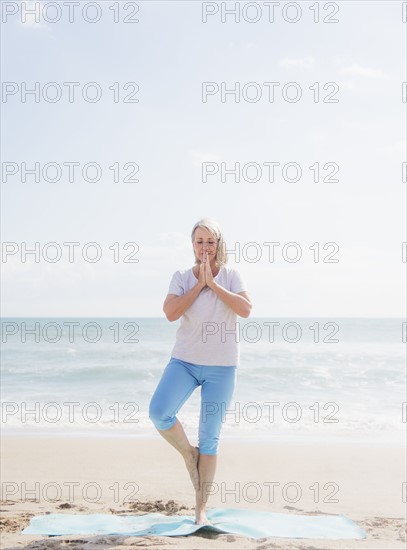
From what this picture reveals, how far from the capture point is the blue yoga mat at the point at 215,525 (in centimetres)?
405

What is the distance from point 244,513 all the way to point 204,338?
1.49 m

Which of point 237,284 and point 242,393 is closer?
point 237,284

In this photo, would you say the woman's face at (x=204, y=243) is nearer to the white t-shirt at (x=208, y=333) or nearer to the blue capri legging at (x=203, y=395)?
the white t-shirt at (x=208, y=333)

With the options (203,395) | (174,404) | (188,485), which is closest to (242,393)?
(188,485)

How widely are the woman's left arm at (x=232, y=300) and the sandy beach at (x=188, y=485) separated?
150 centimetres

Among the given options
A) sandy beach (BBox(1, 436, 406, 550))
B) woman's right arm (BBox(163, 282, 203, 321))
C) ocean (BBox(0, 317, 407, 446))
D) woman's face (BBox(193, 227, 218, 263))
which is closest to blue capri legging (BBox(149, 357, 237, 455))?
woman's right arm (BBox(163, 282, 203, 321))

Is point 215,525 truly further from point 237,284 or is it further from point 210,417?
point 237,284

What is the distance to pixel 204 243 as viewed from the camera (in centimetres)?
429

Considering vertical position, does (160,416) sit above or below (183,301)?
below

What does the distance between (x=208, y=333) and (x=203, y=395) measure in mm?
437

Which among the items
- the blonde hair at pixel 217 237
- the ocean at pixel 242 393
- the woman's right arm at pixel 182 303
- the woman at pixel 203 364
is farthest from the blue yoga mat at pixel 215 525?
the blonde hair at pixel 217 237

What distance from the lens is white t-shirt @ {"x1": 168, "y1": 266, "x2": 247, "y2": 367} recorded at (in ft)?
13.6

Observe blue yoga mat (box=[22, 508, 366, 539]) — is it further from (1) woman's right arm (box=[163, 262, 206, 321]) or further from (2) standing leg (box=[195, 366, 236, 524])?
(1) woman's right arm (box=[163, 262, 206, 321])

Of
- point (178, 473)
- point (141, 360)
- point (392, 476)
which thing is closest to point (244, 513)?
point (178, 473)
